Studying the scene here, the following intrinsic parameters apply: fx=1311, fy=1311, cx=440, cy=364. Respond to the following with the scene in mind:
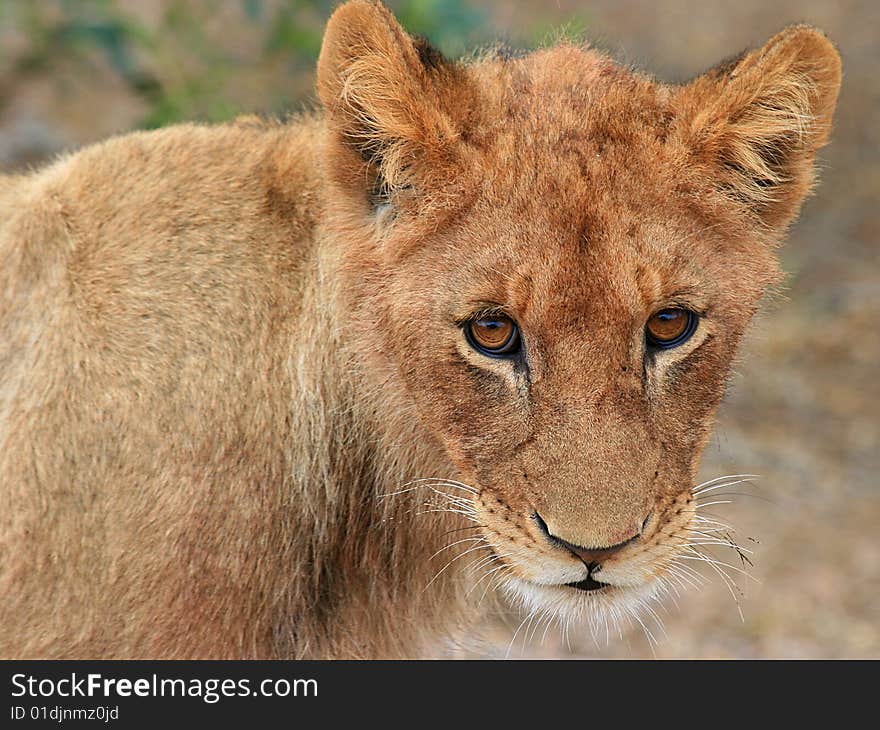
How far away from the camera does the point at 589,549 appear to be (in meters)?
2.99

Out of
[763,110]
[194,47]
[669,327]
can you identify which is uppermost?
[194,47]

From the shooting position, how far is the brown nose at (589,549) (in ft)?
9.84

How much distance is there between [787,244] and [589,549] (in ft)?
19.6

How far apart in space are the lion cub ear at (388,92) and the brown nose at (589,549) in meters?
0.92

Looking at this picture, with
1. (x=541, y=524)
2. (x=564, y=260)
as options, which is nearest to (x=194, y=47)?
(x=564, y=260)

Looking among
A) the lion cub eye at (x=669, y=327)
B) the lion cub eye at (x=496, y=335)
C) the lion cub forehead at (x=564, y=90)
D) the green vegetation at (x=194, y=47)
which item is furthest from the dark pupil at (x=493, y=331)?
the green vegetation at (x=194, y=47)

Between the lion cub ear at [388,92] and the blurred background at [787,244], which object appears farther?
the blurred background at [787,244]

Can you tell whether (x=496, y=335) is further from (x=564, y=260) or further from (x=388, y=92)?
(x=388, y=92)

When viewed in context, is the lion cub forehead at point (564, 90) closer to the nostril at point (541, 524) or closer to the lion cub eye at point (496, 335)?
the lion cub eye at point (496, 335)

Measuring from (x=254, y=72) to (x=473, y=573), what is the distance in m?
4.65

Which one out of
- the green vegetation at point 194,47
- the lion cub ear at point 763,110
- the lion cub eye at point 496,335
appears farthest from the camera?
the green vegetation at point 194,47

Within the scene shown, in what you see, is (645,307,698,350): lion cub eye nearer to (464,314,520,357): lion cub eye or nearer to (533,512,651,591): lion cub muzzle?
(464,314,520,357): lion cub eye

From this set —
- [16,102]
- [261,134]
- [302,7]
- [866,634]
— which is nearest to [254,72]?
[302,7]

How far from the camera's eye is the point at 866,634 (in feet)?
20.7
